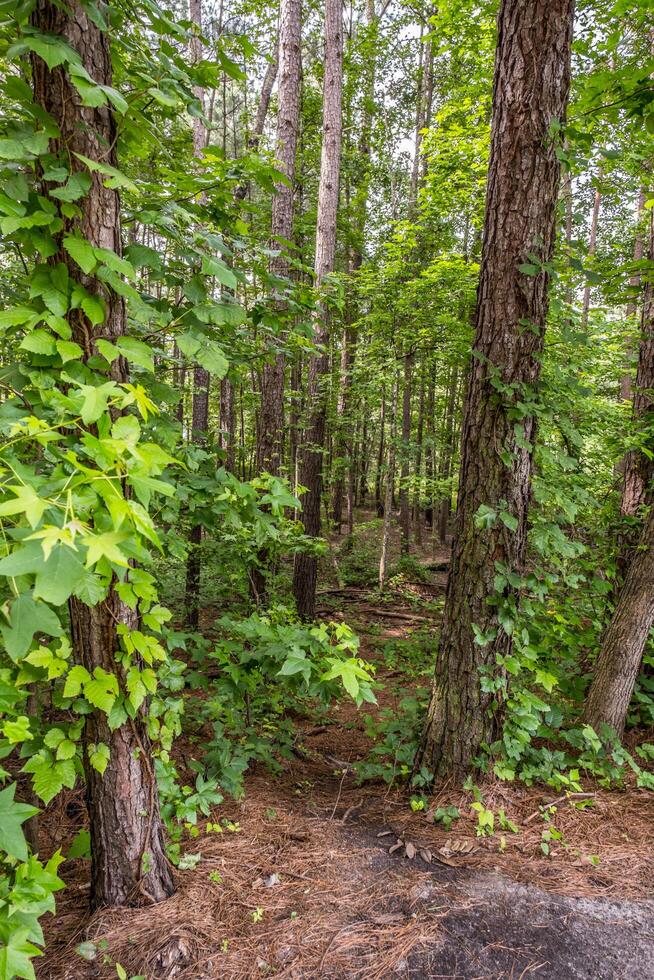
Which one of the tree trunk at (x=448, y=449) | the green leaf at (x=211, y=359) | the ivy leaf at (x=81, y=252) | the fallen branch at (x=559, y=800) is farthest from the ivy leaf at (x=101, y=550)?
the tree trunk at (x=448, y=449)

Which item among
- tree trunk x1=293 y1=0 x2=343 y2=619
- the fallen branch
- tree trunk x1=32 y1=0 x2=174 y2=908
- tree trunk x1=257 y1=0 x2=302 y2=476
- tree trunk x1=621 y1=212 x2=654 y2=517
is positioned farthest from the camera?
tree trunk x1=293 y1=0 x2=343 y2=619

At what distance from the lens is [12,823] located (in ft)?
4.18

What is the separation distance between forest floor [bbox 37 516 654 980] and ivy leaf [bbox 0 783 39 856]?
0.99 meters

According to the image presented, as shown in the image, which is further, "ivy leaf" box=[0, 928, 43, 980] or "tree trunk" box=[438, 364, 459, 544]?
"tree trunk" box=[438, 364, 459, 544]

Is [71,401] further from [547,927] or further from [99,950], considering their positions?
[547,927]

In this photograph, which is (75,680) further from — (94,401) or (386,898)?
(386,898)

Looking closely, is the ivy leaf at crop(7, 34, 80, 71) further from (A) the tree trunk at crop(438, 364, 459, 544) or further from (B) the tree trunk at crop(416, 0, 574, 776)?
(A) the tree trunk at crop(438, 364, 459, 544)

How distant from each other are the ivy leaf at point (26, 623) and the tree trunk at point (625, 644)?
3451 mm

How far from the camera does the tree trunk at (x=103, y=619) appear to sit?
5.41 ft

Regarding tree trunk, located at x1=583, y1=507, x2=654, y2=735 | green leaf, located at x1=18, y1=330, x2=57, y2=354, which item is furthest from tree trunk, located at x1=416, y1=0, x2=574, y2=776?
green leaf, located at x1=18, y1=330, x2=57, y2=354

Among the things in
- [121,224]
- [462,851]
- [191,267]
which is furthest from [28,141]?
[462,851]

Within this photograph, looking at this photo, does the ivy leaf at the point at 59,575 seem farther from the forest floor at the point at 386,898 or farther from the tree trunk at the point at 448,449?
the tree trunk at the point at 448,449

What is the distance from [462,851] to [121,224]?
3388mm

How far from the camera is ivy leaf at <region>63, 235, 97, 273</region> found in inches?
60.6
